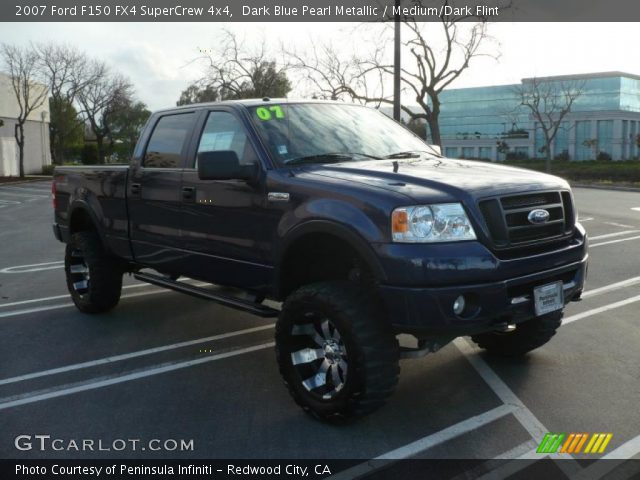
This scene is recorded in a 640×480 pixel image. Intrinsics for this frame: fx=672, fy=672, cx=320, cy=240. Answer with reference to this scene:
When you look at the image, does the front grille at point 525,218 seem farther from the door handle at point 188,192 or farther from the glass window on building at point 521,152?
the glass window on building at point 521,152

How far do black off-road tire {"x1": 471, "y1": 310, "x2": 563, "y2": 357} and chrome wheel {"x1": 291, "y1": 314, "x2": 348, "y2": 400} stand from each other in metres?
1.62

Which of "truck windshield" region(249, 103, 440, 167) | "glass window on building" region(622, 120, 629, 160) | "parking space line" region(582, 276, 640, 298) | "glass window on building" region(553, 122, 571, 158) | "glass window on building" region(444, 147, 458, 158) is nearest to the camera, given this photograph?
"truck windshield" region(249, 103, 440, 167)

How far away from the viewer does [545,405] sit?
4.33m

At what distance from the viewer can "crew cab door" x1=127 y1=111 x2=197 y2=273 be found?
557 centimetres

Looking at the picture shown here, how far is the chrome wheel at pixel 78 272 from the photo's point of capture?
7.05 meters

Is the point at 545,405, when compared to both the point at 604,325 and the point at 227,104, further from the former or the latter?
the point at 227,104

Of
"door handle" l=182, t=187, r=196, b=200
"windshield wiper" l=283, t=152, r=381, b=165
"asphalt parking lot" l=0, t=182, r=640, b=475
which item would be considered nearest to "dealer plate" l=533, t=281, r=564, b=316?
"asphalt parking lot" l=0, t=182, r=640, b=475

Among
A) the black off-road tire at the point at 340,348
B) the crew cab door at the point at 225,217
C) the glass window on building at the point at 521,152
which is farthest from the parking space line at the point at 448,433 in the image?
the glass window on building at the point at 521,152

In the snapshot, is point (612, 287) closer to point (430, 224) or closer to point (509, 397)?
point (509, 397)

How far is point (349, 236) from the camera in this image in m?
3.93

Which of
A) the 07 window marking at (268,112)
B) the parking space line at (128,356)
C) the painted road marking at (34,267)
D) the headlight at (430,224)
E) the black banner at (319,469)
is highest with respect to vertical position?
the 07 window marking at (268,112)

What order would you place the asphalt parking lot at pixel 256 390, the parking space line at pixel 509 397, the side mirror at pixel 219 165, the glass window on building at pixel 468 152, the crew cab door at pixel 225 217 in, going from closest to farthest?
the parking space line at pixel 509 397 < the asphalt parking lot at pixel 256 390 < the side mirror at pixel 219 165 < the crew cab door at pixel 225 217 < the glass window on building at pixel 468 152

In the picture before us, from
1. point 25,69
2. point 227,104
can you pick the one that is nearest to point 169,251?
point 227,104

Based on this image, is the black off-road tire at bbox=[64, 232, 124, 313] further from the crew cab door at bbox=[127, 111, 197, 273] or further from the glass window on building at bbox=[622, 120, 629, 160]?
the glass window on building at bbox=[622, 120, 629, 160]
